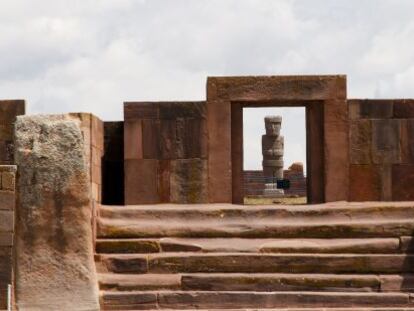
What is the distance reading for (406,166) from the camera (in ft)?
44.2

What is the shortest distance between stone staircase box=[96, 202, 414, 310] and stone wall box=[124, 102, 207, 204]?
0.95 m

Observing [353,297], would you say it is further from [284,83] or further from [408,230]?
[284,83]

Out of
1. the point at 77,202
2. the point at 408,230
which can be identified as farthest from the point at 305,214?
Answer: the point at 77,202

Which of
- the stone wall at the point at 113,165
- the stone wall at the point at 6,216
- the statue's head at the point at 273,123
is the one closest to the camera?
the stone wall at the point at 6,216

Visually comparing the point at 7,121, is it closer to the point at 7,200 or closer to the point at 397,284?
the point at 7,200

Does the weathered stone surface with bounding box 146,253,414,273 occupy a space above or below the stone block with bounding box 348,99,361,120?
below

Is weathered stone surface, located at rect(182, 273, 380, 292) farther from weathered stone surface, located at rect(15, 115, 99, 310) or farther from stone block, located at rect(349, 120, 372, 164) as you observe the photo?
stone block, located at rect(349, 120, 372, 164)

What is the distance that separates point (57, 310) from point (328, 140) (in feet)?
15.7

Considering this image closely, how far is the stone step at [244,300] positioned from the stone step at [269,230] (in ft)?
3.87

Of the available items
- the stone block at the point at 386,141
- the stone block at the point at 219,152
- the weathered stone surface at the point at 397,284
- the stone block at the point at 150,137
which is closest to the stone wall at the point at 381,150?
the stone block at the point at 386,141

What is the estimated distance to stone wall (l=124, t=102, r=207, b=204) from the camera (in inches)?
525

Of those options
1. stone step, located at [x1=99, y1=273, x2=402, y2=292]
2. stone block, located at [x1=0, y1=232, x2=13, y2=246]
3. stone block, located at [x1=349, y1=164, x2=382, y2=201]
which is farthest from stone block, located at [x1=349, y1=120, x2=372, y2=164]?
stone block, located at [x1=0, y1=232, x2=13, y2=246]

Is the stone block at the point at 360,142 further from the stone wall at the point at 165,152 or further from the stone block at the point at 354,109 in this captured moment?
the stone wall at the point at 165,152

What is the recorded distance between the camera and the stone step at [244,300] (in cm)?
1072
